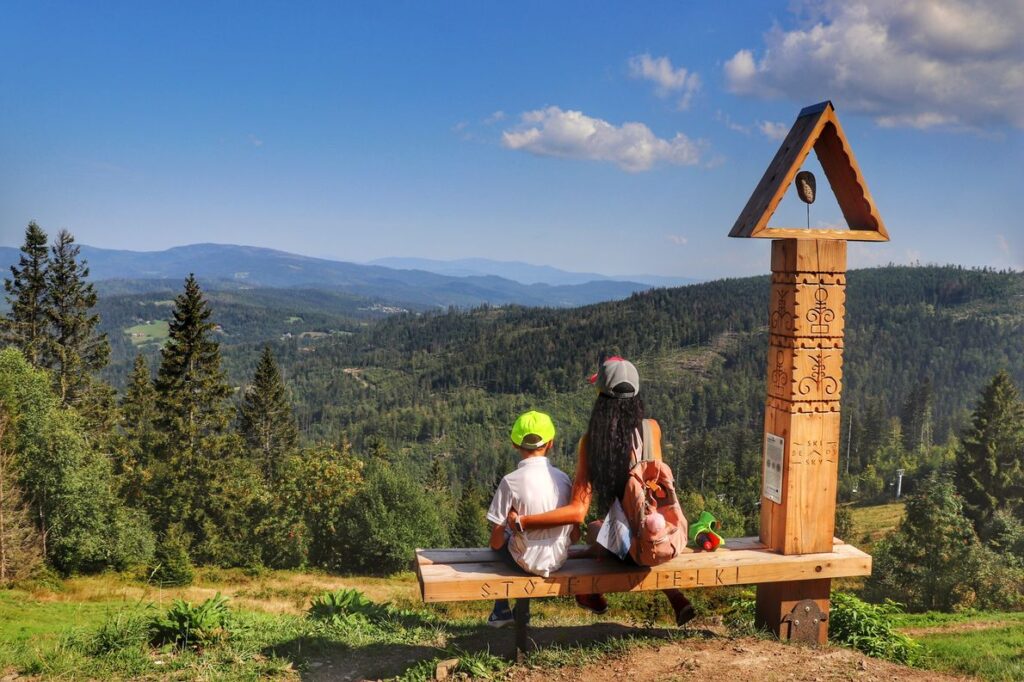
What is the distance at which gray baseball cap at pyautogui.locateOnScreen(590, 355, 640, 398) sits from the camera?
5316mm

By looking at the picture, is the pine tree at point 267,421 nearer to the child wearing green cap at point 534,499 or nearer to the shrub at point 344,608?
the shrub at point 344,608

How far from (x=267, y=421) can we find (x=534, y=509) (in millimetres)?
50671

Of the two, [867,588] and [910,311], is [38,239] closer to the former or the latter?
[867,588]

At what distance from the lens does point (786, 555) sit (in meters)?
6.00

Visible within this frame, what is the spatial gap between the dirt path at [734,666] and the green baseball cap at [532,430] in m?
1.80

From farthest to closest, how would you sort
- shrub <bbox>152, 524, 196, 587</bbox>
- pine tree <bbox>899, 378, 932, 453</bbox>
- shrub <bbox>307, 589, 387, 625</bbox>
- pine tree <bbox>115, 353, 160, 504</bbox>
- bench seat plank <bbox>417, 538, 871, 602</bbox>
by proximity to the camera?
pine tree <bbox>899, 378, 932, 453</bbox> → pine tree <bbox>115, 353, 160, 504</bbox> → shrub <bbox>152, 524, 196, 587</bbox> → shrub <bbox>307, 589, 387, 625</bbox> → bench seat plank <bbox>417, 538, 871, 602</bbox>

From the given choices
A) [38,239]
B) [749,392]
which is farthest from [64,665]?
[749,392]

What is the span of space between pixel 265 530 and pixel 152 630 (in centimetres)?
4098

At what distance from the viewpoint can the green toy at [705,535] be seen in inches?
236

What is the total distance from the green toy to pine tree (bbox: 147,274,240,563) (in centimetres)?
3165

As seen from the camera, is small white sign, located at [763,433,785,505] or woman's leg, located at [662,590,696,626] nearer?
woman's leg, located at [662,590,696,626]

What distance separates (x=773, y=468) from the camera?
621cm

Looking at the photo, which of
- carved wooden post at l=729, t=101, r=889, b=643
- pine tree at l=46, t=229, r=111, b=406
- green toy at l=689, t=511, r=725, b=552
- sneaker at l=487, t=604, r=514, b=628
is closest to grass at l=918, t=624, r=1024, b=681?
carved wooden post at l=729, t=101, r=889, b=643

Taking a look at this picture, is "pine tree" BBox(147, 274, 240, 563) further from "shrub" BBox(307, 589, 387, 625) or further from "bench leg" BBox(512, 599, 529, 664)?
"bench leg" BBox(512, 599, 529, 664)
